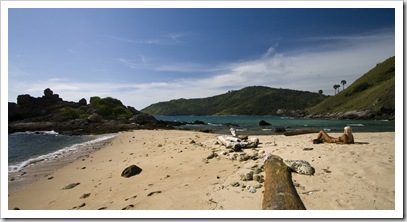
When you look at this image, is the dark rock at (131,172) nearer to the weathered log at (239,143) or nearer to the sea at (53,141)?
the weathered log at (239,143)

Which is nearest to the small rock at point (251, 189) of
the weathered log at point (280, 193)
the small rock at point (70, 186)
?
the weathered log at point (280, 193)

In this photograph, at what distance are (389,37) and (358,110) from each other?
222 ft

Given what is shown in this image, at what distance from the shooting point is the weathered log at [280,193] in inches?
140

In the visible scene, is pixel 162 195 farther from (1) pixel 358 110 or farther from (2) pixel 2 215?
(1) pixel 358 110

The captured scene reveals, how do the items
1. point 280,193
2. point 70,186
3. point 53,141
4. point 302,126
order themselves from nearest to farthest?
point 280,193 → point 70,186 → point 53,141 → point 302,126

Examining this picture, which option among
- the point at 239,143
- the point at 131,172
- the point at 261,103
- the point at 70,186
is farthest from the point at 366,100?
the point at 261,103

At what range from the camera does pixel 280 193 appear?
3.71m

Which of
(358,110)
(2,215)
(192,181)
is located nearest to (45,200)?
(2,215)

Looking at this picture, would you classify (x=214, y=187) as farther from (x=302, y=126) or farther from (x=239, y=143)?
(x=302, y=126)

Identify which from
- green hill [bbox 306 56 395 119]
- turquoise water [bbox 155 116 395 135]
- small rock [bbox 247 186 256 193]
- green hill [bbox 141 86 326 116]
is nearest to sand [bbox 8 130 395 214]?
small rock [bbox 247 186 256 193]

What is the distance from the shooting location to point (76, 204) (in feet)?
15.3

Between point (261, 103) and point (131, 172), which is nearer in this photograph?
point (131, 172)

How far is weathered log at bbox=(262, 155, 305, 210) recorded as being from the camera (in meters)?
3.55

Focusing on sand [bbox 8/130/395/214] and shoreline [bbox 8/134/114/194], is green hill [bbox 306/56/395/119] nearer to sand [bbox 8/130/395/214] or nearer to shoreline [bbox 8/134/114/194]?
sand [bbox 8/130/395/214]
